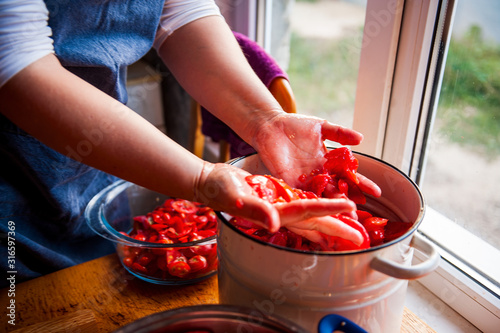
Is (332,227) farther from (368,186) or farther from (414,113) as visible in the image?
(414,113)

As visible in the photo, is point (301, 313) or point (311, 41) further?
point (311, 41)

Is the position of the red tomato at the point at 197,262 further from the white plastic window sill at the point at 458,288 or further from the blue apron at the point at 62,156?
the white plastic window sill at the point at 458,288

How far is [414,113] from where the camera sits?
1.01 meters

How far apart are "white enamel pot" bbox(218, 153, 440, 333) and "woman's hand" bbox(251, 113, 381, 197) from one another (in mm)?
217

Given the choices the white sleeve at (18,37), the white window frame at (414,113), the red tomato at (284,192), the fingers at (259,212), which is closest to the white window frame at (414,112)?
the white window frame at (414,113)

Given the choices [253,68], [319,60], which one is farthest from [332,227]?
[319,60]

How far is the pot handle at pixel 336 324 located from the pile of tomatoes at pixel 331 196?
0.37 feet

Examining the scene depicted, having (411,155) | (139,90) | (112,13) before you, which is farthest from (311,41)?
(112,13)

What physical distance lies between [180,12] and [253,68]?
33 centimetres

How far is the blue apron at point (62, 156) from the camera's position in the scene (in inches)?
31.8

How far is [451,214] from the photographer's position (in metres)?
1.09

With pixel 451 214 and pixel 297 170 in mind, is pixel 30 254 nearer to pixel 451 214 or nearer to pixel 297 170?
pixel 297 170

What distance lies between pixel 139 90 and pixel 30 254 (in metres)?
1.14

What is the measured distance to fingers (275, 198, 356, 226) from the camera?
1.76 feet
